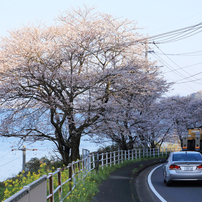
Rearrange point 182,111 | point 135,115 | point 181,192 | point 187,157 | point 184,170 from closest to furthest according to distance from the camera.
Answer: point 181,192, point 184,170, point 187,157, point 135,115, point 182,111

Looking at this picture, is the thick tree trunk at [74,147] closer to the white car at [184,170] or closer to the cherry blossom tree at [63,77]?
Answer: the cherry blossom tree at [63,77]

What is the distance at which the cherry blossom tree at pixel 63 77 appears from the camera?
61.0ft

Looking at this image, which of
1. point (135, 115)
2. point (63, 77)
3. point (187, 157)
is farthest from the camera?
point (135, 115)

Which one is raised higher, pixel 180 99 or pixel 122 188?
pixel 180 99

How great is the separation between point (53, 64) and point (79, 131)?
459 centimetres

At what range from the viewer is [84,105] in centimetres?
2014

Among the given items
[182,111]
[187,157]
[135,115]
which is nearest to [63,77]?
[187,157]

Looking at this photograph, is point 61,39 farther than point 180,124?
No

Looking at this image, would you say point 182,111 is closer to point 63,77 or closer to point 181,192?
point 63,77

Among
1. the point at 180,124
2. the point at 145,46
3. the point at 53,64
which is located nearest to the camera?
the point at 53,64

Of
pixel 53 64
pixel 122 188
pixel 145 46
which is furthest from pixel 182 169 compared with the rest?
pixel 145 46

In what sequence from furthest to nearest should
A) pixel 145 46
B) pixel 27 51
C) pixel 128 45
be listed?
pixel 145 46
pixel 128 45
pixel 27 51

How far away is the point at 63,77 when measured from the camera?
18.8m

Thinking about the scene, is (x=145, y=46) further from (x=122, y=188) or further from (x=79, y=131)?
(x=122, y=188)
